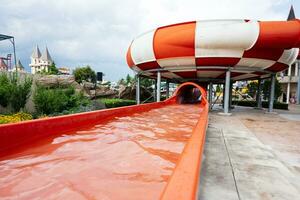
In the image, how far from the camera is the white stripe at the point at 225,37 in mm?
7734

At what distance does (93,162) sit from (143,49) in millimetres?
8680

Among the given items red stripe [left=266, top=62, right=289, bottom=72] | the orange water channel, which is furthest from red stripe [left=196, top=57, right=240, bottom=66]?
the orange water channel

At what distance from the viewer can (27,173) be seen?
Result: 1751 mm

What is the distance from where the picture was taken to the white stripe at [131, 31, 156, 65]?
971cm

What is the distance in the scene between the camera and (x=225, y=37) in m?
7.91

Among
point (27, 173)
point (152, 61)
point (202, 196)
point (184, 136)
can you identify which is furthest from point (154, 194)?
point (152, 61)

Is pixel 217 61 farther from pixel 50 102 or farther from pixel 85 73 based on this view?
pixel 85 73

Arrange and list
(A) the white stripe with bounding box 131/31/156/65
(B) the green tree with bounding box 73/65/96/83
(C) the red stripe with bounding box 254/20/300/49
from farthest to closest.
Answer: (B) the green tree with bounding box 73/65/96/83 → (A) the white stripe with bounding box 131/31/156/65 → (C) the red stripe with bounding box 254/20/300/49

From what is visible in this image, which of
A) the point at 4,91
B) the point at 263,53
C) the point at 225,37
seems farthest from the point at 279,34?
the point at 4,91

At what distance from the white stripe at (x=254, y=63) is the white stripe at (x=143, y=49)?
156 inches

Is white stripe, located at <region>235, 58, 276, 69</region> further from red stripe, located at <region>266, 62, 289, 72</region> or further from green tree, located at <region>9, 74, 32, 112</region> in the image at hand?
green tree, located at <region>9, 74, 32, 112</region>

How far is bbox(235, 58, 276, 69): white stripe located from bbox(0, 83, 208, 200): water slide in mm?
6595

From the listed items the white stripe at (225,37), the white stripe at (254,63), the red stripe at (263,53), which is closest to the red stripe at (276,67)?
the white stripe at (254,63)

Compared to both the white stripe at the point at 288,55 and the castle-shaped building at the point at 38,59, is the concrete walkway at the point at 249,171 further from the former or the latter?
the castle-shaped building at the point at 38,59
